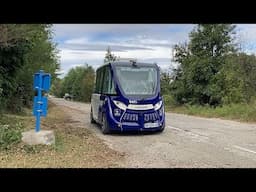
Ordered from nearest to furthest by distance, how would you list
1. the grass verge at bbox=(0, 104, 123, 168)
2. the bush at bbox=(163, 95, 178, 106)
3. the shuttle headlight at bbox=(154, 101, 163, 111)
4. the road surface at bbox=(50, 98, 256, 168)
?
the grass verge at bbox=(0, 104, 123, 168) → the road surface at bbox=(50, 98, 256, 168) → the shuttle headlight at bbox=(154, 101, 163, 111) → the bush at bbox=(163, 95, 178, 106)

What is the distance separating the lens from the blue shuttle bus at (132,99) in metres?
15.6

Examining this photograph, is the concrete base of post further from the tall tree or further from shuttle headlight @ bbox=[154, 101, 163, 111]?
the tall tree

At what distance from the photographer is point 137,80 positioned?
16078 mm

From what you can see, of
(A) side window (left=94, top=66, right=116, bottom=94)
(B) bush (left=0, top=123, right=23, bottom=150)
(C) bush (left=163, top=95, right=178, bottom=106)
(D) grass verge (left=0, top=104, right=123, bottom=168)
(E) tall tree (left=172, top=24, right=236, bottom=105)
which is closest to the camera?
(D) grass verge (left=0, top=104, right=123, bottom=168)

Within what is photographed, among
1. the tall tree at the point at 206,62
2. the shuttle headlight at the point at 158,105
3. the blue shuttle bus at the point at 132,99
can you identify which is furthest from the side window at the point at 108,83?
the tall tree at the point at 206,62

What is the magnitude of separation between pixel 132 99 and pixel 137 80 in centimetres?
88

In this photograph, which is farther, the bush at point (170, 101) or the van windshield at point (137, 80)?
the bush at point (170, 101)

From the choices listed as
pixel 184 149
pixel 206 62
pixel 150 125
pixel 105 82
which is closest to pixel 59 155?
pixel 184 149

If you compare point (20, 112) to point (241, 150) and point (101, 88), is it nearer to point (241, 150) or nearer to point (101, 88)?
point (101, 88)

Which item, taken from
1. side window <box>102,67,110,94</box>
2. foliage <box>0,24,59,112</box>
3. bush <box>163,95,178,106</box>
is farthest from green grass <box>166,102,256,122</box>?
foliage <box>0,24,59,112</box>

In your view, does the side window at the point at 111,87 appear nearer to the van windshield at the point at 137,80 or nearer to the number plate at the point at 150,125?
the van windshield at the point at 137,80

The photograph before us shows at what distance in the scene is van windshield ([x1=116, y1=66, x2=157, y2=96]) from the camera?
52.1ft
